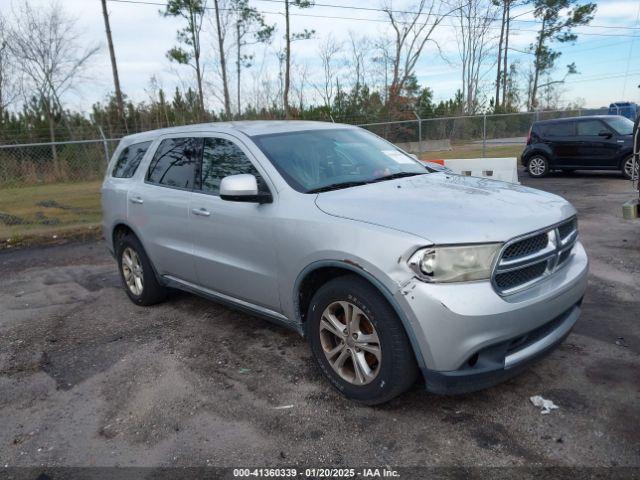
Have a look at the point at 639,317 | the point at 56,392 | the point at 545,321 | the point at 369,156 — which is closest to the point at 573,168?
the point at 639,317

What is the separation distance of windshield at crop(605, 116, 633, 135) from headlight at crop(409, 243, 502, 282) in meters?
11.8

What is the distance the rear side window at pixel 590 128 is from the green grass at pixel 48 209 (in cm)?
1156

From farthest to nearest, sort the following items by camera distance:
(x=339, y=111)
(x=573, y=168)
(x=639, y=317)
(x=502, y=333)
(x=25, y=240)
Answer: (x=339, y=111) < (x=573, y=168) < (x=25, y=240) < (x=639, y=317) < (x=502, y=333)

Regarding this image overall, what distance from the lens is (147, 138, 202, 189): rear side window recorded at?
4.38 meters

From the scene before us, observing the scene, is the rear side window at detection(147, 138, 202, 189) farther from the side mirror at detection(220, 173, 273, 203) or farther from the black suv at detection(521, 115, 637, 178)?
the black suv at detection(521, 115, 637, 178)

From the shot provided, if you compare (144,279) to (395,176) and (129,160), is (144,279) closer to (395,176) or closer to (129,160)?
(129,160)

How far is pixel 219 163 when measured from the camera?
4.12 m

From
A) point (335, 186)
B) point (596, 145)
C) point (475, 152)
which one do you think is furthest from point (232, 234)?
point (475, 152)

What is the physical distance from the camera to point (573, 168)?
13375mm

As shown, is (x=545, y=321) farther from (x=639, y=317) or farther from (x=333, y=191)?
(x=639, y=317)

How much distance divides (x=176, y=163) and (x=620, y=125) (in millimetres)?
11835

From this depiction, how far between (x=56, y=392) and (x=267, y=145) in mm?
2314

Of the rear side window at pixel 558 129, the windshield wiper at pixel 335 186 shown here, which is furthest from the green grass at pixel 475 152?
the windshield wiper at pixel 335 186

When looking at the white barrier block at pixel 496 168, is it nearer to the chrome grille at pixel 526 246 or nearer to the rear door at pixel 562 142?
the rear door at pixel 562 142
